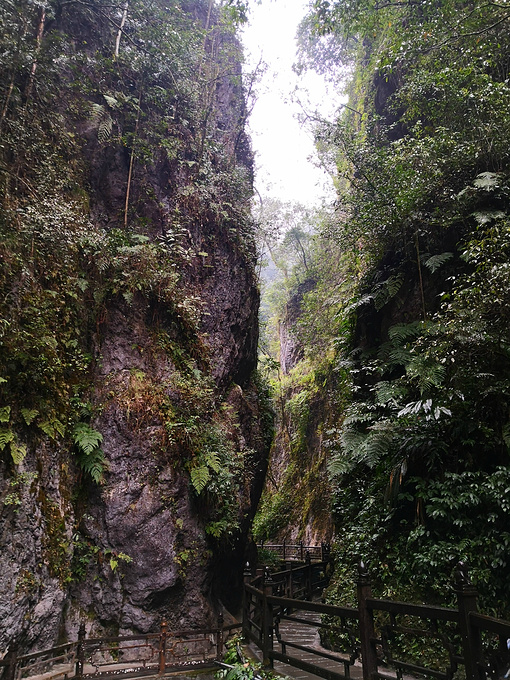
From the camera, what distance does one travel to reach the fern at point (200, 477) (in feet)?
27.0

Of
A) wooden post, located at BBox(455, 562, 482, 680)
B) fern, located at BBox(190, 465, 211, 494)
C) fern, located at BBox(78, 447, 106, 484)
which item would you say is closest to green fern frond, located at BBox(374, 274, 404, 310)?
fern, located at BBox(190, 465, 211, 494)

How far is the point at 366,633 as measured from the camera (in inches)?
164

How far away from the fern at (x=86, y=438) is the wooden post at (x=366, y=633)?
17.1 feet

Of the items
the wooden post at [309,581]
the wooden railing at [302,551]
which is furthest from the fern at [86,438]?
the wooden railing at [302,551]

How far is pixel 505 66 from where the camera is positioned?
33.0ft

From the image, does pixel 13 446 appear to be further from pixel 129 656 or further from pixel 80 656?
pixel 129 656

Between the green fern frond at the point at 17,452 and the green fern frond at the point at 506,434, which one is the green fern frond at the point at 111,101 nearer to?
the green fern frond at the point at 17,452

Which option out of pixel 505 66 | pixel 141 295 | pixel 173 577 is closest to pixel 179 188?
pixel 141 295

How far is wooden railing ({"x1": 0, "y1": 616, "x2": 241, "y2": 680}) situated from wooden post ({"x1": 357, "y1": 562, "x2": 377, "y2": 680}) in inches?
117

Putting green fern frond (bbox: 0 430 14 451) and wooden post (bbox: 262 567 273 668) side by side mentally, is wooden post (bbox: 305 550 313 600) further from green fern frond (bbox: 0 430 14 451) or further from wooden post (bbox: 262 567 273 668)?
green fern frond (bbox: 0 430 14 451)

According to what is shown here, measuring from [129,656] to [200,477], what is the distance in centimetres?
310

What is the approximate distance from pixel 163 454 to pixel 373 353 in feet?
18.3

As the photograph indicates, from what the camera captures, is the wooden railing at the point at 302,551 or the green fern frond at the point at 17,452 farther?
the wooden railing at the point at 302,551

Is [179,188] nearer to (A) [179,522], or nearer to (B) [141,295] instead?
(B) [141,295]
